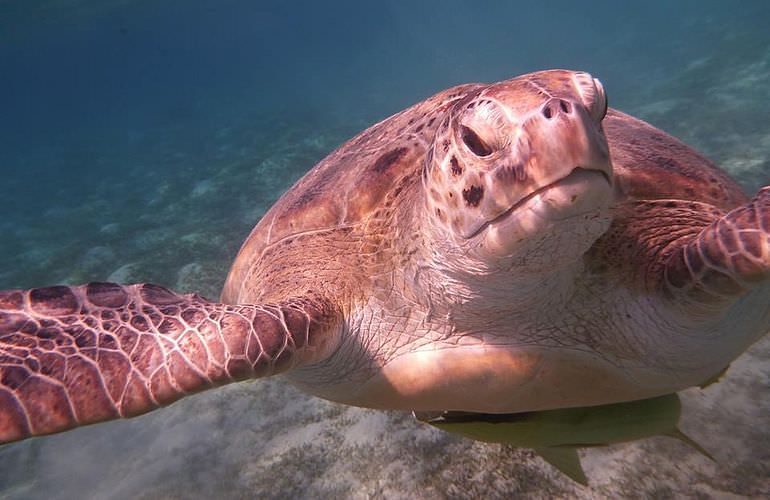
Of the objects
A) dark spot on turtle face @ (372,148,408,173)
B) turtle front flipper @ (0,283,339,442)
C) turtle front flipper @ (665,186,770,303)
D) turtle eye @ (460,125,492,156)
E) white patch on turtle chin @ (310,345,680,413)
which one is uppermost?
dark spot on turtle face @ (372,148,408,173)

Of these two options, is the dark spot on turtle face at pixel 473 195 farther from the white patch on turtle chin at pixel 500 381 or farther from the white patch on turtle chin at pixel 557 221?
the white patch on turtle chin at pixel 500 381

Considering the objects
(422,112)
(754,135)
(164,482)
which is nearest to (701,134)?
(754,135)

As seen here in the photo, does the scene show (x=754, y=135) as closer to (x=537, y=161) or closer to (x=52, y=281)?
(x=537, y=161)

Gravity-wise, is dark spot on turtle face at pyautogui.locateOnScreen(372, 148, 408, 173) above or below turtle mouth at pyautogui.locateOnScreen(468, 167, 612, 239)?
above

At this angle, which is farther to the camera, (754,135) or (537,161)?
(754,135)

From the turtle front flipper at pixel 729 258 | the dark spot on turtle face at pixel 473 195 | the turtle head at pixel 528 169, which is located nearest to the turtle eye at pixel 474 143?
the turtle head at pixel 528 169

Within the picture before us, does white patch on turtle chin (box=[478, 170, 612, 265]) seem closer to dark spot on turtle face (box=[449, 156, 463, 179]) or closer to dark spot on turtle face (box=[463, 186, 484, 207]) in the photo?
dark spot on turtle face (box=[463, 186, 484, 207])

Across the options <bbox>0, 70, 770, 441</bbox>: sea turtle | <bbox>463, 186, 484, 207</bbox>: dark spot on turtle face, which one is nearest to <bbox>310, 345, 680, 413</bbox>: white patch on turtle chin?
<bbox>0, 70, 770, 441</bbox>: sea turtle

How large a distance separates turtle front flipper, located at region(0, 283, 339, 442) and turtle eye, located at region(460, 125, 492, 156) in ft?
3.32

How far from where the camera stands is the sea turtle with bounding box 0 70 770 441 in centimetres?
126

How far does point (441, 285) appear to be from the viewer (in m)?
1.77

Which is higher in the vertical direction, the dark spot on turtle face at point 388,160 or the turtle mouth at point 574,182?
the dark spot on turtle face at point 388,160

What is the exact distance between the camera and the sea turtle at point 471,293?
49.5 inches

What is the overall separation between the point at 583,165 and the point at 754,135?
1058 cm
